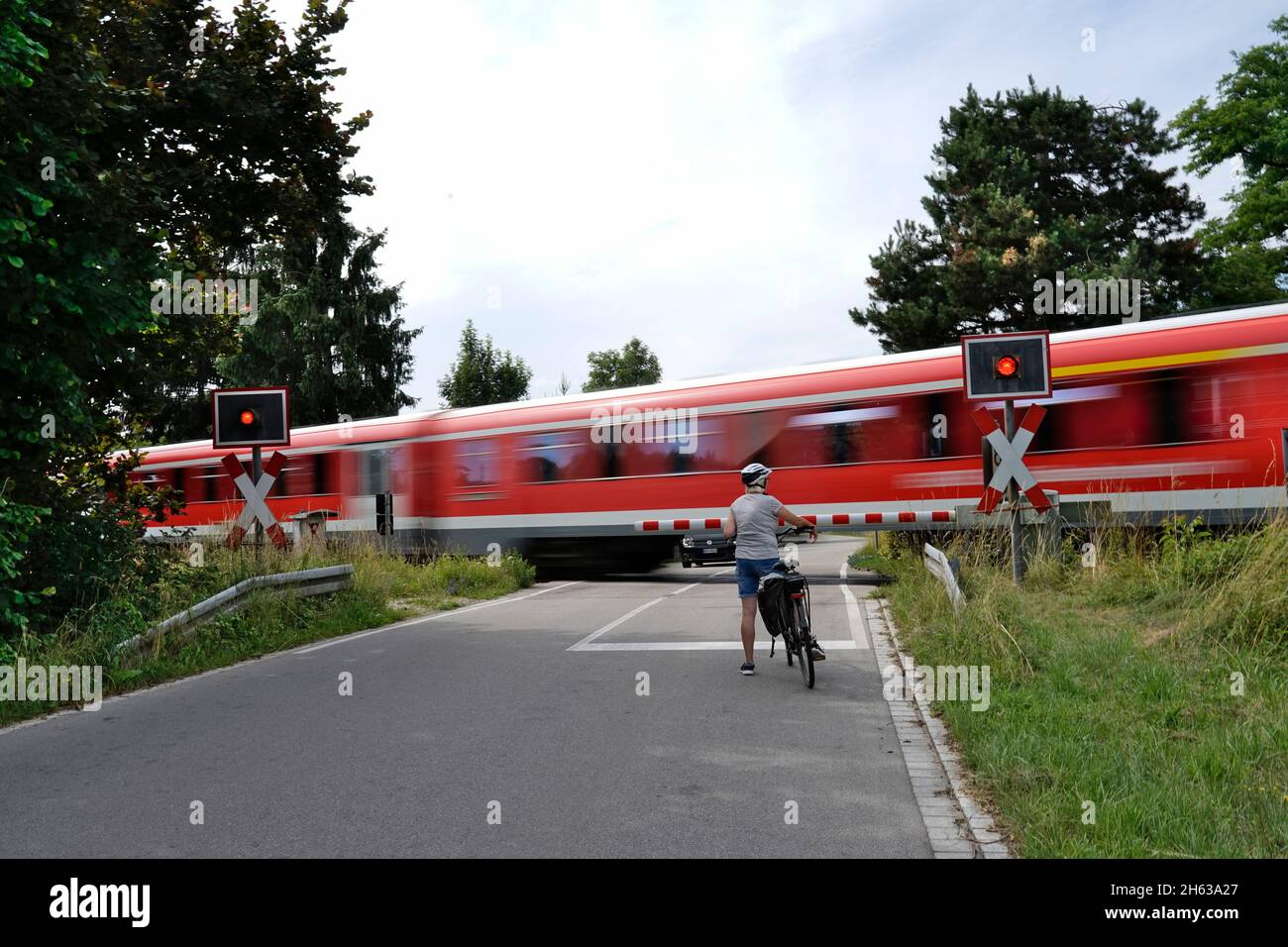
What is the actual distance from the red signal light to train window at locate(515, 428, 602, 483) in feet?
33.3

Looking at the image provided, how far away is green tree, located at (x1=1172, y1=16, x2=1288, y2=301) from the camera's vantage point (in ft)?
113

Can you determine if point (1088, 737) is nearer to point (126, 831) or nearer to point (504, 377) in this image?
point (126, 831)

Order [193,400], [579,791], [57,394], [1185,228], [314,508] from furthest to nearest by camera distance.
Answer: [193,400], [1185,228], [314,508], [57,394], [579,791]

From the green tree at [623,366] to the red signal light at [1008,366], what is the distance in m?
63.7

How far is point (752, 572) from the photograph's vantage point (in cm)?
879

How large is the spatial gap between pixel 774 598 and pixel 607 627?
13.4ft

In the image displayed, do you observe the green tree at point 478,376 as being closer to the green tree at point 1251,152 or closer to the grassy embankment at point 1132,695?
the green tree at point 1251,152

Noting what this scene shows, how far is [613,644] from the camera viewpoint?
416 inches

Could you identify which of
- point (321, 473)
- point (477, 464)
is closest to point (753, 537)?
point (477, 464)

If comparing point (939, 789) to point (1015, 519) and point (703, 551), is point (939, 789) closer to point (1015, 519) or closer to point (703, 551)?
point (1015, 519)

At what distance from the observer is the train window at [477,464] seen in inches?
826

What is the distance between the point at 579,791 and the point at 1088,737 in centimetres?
273

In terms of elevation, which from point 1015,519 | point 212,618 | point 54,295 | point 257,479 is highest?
point 54,295

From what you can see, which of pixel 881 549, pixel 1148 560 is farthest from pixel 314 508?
pixel 1148 560
